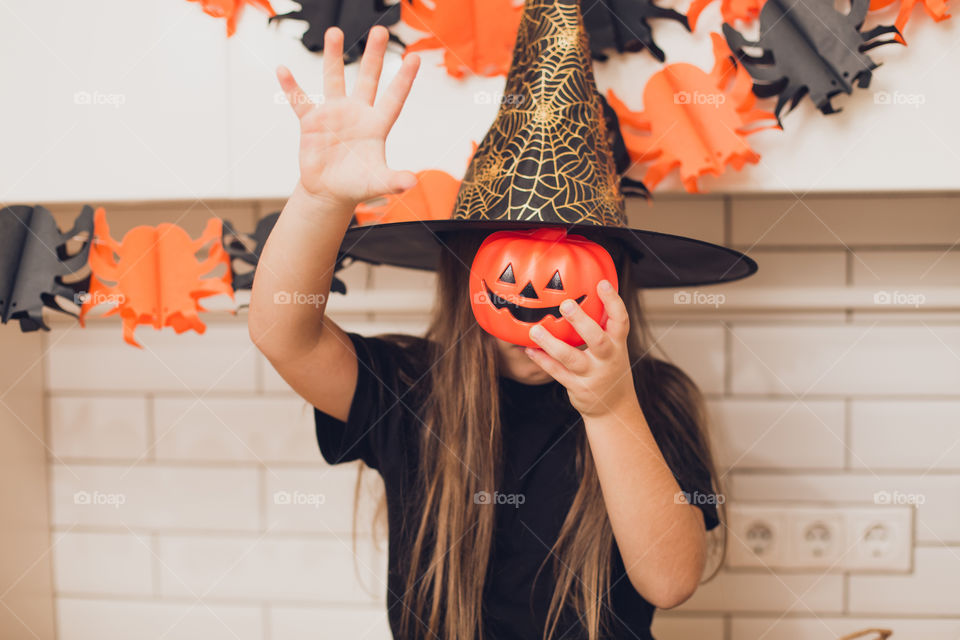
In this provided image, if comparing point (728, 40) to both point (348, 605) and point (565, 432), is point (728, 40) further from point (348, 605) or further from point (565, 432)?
point (348, 605)

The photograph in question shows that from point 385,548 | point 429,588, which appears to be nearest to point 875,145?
point 429,588

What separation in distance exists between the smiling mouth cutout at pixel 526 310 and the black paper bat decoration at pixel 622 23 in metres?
0.35

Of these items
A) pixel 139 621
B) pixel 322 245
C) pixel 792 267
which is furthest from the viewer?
pixel 139 621

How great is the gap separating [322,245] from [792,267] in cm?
77

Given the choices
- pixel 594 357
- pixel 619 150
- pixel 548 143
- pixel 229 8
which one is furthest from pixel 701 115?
pixel 229 8

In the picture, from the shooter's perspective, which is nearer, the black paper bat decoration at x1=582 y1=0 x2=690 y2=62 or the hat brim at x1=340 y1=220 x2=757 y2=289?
the hat brim at x1=340 y1=220 x2=757 y2=289

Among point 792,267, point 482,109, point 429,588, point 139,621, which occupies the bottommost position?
point 139,621

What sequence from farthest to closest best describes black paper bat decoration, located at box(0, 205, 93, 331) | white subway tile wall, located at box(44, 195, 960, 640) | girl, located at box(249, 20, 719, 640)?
1. white subway tile wall, located at box(44, 195, 960, 640)
2. black paper bat decoration, located at box(0, 205, 93, 331)
3. girl, located at box(249, 20, 719, 640)

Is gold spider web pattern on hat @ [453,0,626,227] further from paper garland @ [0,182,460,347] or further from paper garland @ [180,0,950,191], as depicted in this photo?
paper garland @ [0,182,460,347]

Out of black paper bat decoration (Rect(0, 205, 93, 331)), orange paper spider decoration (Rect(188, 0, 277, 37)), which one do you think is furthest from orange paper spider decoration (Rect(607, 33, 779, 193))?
black paper bat decoration (Rect(0, 205, 93, 331))

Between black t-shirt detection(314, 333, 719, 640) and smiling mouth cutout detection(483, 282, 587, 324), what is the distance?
231mm

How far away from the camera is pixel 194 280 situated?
0.79m

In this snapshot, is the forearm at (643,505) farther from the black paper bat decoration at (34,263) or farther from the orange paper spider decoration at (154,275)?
the black paper bat decoration at (34,263)

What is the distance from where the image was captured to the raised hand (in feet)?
1.73
